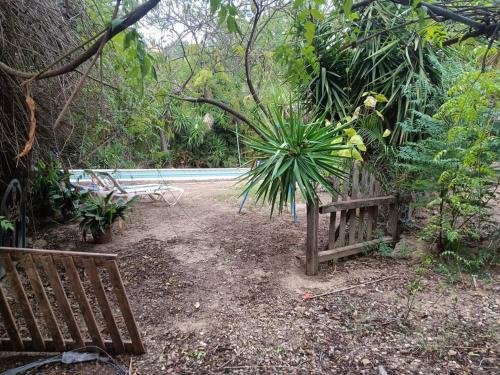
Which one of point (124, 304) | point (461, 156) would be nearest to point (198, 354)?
point (124, 304)

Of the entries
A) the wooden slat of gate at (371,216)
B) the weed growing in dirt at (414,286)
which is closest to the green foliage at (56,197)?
the wooden slat of gate at (371,216)

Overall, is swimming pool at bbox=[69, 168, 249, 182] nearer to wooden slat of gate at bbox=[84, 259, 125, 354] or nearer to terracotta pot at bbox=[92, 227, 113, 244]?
terracotta pot at bbox=[92, 227, 113, 244]

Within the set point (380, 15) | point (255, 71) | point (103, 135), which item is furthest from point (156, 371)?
point (255, 71)

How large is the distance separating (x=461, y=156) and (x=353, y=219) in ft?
3.54

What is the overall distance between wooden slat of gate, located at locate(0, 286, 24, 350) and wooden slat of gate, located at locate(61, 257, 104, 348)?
43 centimetres

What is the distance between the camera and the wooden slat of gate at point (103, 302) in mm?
1698

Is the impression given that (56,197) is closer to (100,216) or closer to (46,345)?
(100,216)

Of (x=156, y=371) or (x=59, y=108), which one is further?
(x=59, y=108)

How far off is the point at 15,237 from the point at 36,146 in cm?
99

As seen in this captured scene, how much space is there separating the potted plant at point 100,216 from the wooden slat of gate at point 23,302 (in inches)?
68.8

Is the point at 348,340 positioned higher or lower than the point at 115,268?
lower

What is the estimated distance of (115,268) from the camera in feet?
5.53

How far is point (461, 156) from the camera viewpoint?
2639mm

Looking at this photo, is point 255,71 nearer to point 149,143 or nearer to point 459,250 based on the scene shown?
point 149,143
